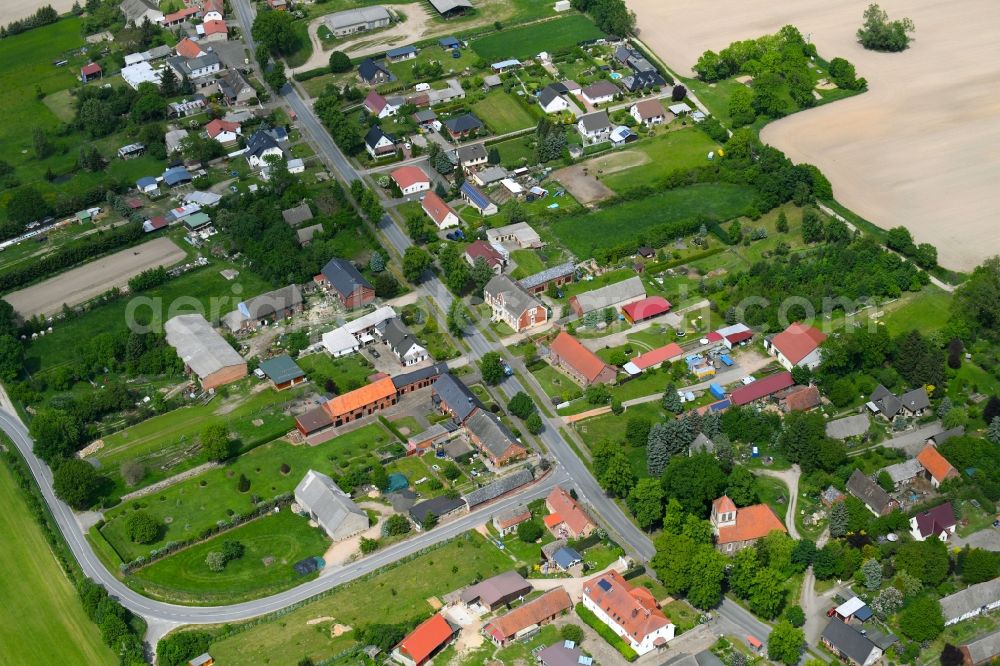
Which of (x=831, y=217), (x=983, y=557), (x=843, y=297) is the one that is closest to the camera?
(x=983, y=557)

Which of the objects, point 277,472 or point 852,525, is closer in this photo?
point 852,525

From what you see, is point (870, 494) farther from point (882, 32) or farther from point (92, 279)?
point (882, 32)

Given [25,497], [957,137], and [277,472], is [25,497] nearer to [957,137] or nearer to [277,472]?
[277,472]

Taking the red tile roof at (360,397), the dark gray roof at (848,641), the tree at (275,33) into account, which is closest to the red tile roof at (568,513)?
the dark gray roof at (848,641)

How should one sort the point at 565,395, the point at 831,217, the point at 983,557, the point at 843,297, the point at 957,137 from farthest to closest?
1. the point at 957,137
2. the point at 831,217
3. the point at 843,297
4. the point at 565,395
5. the point at 983,557

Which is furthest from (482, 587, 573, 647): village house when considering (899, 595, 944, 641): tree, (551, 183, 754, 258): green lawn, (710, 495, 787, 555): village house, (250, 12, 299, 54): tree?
(250, 12, 299, 54): tree

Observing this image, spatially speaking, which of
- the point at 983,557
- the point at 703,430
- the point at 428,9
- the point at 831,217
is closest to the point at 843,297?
the point at 831,217
